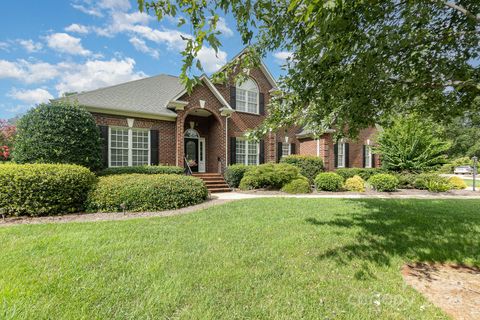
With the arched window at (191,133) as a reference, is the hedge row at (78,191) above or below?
below

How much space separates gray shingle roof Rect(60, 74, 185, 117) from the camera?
36.6ft

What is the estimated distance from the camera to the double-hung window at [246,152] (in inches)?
590

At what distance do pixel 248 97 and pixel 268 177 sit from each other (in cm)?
606

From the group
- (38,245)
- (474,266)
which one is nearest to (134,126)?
(38,245)

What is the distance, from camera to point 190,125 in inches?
567

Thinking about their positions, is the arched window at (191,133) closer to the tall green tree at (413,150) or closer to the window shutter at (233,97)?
the window shutter at (233,97)

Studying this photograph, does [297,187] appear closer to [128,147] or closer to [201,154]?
[201,154]

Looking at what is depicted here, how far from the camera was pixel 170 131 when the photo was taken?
12867mm

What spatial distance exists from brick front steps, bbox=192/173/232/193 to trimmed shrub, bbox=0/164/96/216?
5.79m

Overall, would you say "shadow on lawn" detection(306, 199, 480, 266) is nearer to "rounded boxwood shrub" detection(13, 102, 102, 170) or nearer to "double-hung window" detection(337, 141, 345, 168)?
"rounded boxwood shrub" detection(13, 102, 102, 170)

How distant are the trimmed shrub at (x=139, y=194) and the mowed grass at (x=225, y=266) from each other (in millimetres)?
1480

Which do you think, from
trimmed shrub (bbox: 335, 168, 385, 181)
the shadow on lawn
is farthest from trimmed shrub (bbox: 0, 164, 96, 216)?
trimmed shrub (bbox: 335, 168, 385, 181)

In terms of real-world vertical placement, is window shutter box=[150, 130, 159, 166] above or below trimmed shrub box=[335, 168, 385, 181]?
above

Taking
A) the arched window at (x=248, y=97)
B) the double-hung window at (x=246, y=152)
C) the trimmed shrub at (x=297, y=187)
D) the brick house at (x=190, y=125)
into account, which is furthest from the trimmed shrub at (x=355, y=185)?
the arched window at (x=248, y=97)
